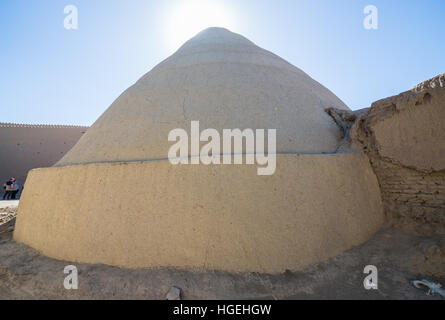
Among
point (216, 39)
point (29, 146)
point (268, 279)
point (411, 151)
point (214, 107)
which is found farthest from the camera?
point (29, 146)

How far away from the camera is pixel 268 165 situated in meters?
3.08

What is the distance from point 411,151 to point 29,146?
21.3 meters

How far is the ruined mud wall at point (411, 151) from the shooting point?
320cm

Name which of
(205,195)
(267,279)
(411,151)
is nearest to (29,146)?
(205,195)

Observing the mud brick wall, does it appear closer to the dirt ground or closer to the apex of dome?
the dirt ground

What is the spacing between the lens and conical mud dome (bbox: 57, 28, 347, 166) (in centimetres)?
381

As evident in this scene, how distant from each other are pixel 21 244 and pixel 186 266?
3.34 m

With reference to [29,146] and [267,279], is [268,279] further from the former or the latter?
[29,146]

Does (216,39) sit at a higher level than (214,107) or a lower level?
higher

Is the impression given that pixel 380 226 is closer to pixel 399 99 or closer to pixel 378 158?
pixel 378 158

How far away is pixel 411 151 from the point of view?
11.2 feet

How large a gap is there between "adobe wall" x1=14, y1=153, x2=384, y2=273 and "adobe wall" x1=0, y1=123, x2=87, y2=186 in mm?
16700
